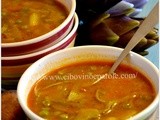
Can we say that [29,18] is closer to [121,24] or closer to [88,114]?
[121,24]

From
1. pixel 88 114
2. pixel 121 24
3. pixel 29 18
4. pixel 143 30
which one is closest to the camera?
pixel 88 114

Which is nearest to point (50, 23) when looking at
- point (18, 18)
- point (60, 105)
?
point (18, 18)

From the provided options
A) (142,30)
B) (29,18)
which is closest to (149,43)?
(142,30)

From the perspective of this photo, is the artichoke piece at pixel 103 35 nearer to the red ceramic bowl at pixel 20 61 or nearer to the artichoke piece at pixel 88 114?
the red ceramic bowl at pixel 20 61

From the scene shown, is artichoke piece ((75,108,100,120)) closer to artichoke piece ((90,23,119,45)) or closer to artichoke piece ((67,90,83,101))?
artichoke piece ((67,90,83,101))

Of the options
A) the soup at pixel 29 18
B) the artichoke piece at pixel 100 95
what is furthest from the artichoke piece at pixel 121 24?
the artichoke piece at pixel 100 95

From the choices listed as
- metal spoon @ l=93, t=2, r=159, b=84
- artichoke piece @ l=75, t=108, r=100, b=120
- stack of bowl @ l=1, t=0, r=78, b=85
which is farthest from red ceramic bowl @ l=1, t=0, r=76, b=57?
artichoke piece @ l=75, t=108, r=100, b=120

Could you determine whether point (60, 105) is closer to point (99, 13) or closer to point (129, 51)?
point (129, 51)
